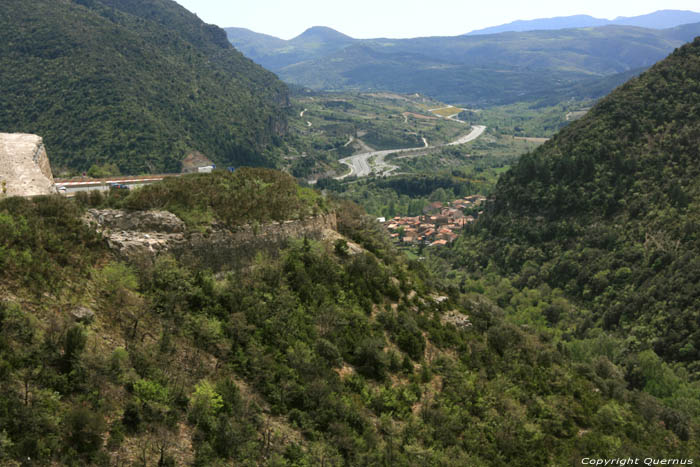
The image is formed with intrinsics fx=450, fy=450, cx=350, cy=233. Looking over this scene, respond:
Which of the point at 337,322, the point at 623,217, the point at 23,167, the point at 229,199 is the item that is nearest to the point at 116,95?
the point at 23,167

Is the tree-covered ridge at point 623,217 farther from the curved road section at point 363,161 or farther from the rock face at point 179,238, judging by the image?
the curved road section at point 363,161

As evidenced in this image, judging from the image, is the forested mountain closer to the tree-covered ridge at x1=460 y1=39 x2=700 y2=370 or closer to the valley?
the valley

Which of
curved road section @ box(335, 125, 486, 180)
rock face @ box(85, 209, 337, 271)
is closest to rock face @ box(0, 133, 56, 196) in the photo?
rock face @ box(85, 209, 337, 271)

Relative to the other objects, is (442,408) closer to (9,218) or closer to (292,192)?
(292,192)

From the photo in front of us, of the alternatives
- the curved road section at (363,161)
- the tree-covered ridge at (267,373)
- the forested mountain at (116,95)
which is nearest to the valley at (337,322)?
the tree-covered ridge at (267,373)

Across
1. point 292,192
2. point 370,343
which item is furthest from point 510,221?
point 370,343

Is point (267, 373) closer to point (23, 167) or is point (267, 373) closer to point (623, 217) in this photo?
point (23, 167)

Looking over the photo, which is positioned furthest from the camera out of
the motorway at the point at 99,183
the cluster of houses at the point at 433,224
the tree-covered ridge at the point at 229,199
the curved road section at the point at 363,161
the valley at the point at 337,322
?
the curved road section at the point at 363,161
